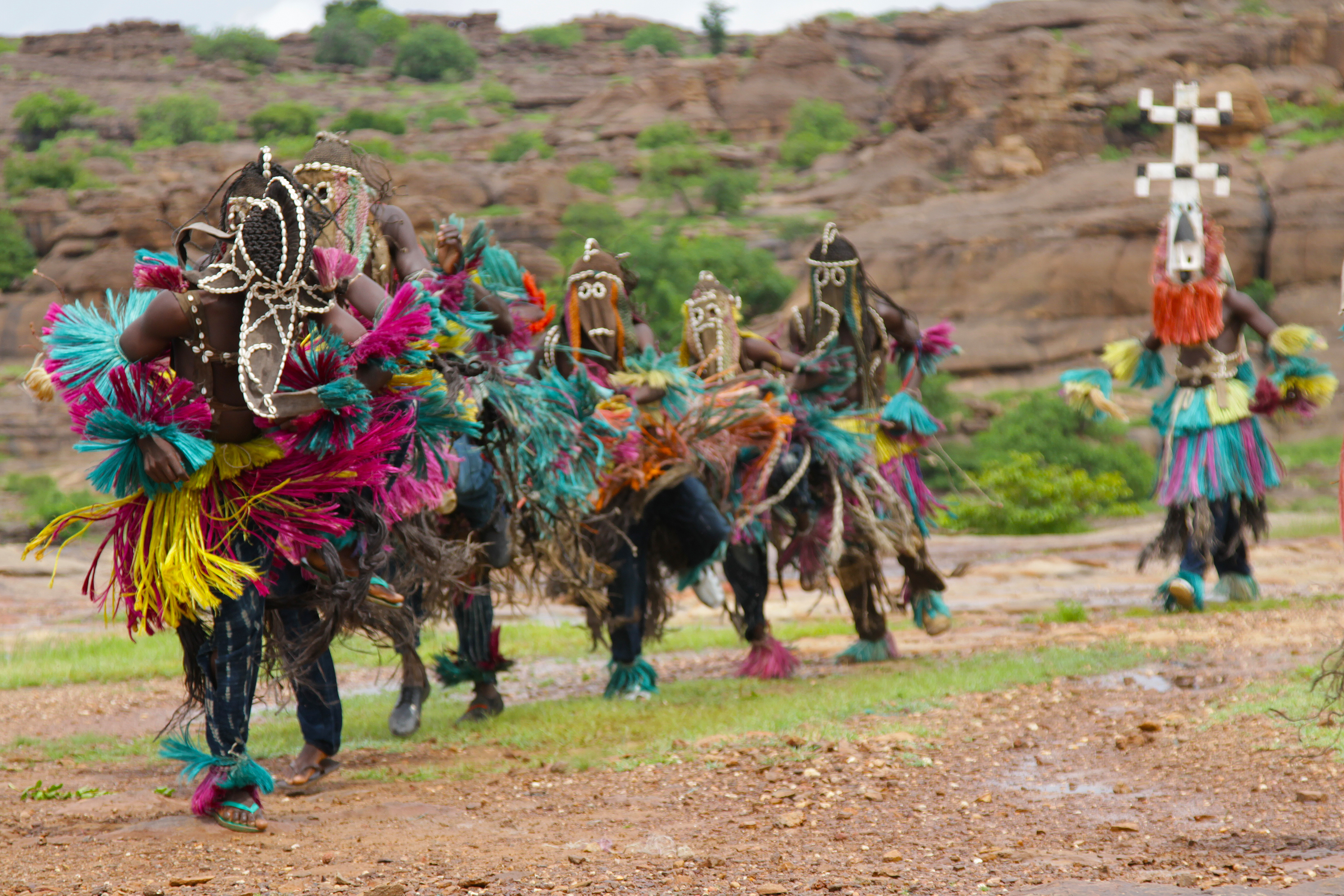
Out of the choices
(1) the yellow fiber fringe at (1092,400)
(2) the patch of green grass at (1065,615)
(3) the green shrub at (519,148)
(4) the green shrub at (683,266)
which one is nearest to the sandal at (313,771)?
(2) the patch of green grass at (1065,615)

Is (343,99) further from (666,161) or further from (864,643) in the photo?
(864,643)

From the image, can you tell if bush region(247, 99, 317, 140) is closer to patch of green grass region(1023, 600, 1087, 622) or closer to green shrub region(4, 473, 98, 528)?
green shrub region(4, 473, 98, 528)

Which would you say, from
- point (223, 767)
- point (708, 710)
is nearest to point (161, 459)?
point (223, 767)

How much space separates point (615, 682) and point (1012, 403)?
75.6ft

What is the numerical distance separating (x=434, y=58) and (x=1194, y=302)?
80.9 metres

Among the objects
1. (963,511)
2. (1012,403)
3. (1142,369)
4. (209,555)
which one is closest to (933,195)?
(1012,403)

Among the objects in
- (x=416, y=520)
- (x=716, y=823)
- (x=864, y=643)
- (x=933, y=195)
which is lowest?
(x=864, y=643)

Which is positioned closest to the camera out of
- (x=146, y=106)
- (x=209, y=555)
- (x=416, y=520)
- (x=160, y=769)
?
(x=209, y=555)

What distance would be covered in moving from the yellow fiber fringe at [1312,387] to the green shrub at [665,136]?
170ft

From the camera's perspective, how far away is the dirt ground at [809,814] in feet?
11.3

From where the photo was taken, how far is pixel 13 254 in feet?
132

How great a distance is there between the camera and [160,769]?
545 centimetres

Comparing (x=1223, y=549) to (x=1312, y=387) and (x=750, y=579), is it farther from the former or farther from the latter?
(x=750, y=579)

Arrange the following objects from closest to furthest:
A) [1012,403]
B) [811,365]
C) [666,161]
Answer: [811,365] → [1012,403] → [666,161]
